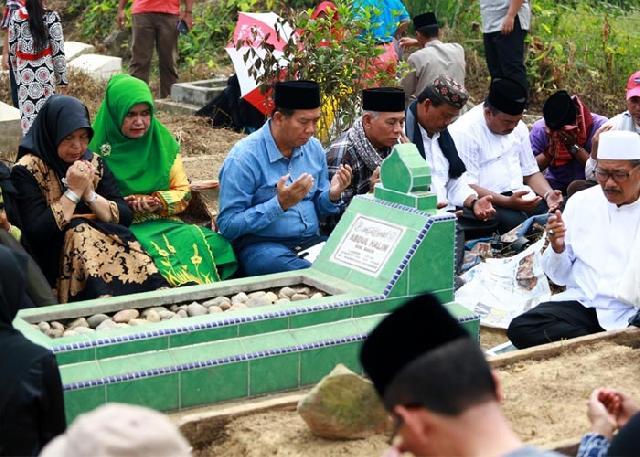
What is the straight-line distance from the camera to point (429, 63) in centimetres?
910

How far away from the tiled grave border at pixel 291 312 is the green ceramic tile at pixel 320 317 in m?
0.01

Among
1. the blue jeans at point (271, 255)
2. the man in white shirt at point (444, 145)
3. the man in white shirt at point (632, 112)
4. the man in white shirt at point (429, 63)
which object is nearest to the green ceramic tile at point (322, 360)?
the blue jeans at point (271, 255)

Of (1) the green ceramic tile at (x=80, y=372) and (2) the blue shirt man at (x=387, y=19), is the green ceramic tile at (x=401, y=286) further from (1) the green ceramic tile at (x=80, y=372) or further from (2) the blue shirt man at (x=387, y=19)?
(2) the blue shirt man at (x=387, y=19)

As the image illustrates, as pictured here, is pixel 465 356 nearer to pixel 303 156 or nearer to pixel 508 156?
pixel 303 156

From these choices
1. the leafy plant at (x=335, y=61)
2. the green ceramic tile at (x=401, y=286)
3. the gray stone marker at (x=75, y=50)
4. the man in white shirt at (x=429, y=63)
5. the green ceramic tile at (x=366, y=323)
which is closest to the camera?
the green ceramic tile at (x=366, y=323)

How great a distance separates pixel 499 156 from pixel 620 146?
2001 mm

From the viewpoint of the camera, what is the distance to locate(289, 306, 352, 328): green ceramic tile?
5.14 m

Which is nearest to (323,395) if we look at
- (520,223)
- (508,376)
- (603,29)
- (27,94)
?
(508,376)

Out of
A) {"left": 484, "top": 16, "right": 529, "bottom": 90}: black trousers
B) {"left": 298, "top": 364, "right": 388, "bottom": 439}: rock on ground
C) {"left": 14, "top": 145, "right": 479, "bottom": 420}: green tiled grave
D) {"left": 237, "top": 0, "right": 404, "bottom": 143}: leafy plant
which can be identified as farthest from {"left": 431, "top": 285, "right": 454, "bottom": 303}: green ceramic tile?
{"left": 484, "top": 16, "right": 529, "bottom": 90}: black trousers

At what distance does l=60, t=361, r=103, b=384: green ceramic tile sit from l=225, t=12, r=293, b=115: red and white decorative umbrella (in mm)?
3982

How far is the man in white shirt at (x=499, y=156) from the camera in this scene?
24.4ft

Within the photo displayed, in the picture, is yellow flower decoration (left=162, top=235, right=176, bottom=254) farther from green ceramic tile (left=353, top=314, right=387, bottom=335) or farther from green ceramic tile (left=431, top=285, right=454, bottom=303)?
green ceramic tile (left=431, top=285, right=454, bottom=303)

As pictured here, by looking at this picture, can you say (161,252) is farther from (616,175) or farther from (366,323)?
(616,175)

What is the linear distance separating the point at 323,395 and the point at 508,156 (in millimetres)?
3490
